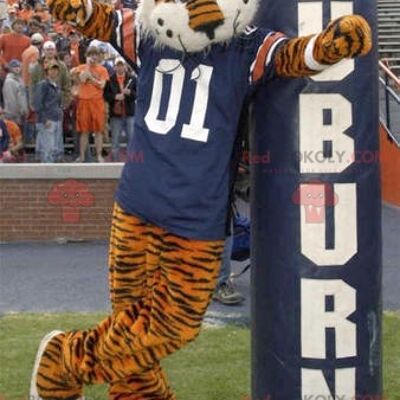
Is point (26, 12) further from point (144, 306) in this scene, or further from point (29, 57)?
point (144, 306)

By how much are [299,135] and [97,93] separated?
8227 mm

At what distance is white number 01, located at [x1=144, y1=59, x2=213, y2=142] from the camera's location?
145 inches

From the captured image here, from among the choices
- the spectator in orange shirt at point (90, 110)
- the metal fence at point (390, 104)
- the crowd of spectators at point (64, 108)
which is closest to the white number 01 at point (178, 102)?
the crowd of spectators at point (64, 108)

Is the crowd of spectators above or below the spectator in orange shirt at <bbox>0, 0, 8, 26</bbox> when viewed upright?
below

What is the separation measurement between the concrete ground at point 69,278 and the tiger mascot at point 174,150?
9.24ft

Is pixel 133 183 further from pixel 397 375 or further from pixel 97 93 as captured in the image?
pixel 97 93

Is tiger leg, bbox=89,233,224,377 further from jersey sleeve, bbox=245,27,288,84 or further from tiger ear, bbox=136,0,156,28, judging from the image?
tiger ear, bbox=136,0,156,28

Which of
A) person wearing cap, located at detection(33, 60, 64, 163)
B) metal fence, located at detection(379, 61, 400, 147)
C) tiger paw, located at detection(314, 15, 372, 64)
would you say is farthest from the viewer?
A: metal fence, located at detection(379, 61, 400, 147)

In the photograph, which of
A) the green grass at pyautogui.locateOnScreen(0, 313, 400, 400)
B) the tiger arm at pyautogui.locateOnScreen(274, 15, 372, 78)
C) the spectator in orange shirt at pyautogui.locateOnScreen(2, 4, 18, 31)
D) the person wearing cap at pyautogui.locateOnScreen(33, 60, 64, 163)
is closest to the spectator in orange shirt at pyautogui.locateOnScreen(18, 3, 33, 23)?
the spectator in orange shirt at pyautogui.locateOnScreen(2, 4, 18, 31)

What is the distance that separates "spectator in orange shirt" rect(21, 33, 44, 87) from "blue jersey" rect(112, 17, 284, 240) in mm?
8336

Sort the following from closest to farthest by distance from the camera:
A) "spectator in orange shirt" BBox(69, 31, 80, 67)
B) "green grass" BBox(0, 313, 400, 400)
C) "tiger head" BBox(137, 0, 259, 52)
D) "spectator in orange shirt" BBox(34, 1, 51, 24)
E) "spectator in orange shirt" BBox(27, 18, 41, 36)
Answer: "tiger head" BBox(137, 0, 259, 52) → "green grass" BBox(0, 313, 400, 400) → "spectator in orange shirt" BBox(69, 31, 80, 67) → "spectator in orange shirt" BBox(27, 18, 41, 36) → "spectator in orange shirt" BBox(34, 1, 51, 24)

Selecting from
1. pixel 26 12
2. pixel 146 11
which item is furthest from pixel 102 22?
pixel 26 12

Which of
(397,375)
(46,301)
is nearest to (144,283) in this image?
(397,375)

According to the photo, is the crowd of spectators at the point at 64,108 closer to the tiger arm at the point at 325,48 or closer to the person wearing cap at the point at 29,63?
the person wearing cap at the point at 29,63
